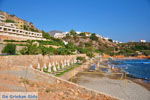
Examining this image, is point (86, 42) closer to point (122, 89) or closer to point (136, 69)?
point (136, 69)

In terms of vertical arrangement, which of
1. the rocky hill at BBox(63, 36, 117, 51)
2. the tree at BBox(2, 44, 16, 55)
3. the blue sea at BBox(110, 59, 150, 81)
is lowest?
the blue sea at BBox(110, 59, 150, 81)

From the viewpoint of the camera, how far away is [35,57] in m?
22.0

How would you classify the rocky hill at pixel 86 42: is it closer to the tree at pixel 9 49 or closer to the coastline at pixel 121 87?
the tree at pixel 9 49

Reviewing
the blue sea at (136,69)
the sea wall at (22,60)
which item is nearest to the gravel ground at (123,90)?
the sea wall at (22,60)

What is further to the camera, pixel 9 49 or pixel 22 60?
pixel 9 49

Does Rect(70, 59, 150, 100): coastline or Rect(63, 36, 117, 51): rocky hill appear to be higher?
Rect(63, 36, 117, 51): rocky hill

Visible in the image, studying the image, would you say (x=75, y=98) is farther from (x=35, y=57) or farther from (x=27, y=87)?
(x=35, y=57)

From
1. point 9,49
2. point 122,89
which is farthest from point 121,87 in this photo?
point 9,49

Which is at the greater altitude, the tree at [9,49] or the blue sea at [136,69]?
the tree at [9,49]

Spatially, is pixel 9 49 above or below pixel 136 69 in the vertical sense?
above

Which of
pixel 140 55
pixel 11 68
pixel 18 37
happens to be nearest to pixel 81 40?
pixel 140 55

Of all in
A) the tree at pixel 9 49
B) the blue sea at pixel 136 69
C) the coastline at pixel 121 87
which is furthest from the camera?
the blue sea at pixel 136 69

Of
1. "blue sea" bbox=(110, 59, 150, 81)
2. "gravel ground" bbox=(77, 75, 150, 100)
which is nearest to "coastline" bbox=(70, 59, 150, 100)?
"gravel ground" bbox=(77, 75, 150, 100)

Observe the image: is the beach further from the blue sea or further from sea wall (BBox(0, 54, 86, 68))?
the blue sea
